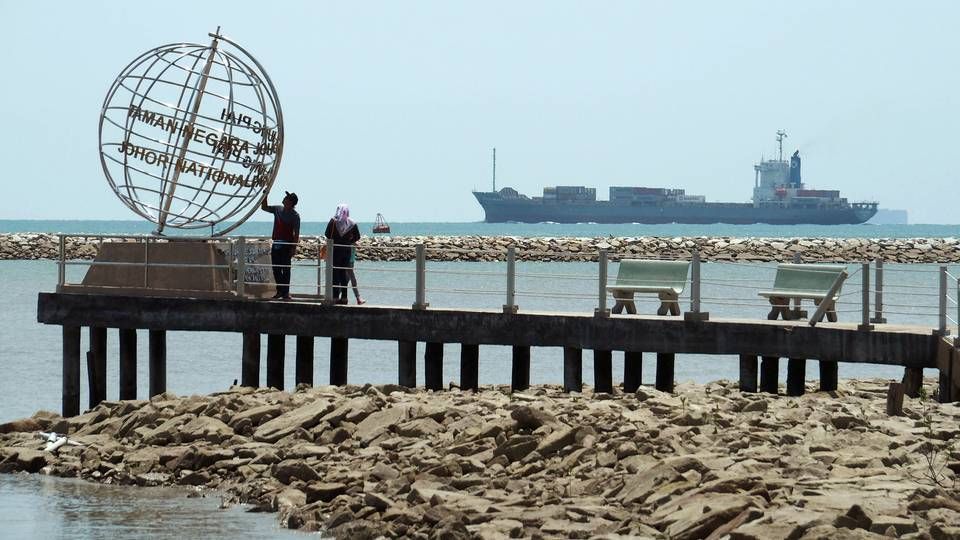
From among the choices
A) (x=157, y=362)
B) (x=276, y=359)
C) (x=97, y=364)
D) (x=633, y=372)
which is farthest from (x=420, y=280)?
(x=97, y=364)

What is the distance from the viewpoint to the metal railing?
1823 cm

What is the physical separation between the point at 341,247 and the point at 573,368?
3.41 m

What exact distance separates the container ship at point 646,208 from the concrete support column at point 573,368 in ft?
557

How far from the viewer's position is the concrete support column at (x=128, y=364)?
19797 mm

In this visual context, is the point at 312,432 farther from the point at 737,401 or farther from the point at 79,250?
the point at 79,250

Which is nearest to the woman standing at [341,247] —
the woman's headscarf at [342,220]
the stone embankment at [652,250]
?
the woman's headscarf at [342,220]

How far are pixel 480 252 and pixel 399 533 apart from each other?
6907cm

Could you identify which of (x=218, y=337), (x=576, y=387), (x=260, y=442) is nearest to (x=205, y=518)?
(x=260, y=442)

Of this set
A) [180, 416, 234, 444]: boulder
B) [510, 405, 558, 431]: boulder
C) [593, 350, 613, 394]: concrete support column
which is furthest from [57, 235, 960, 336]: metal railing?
[510, 405, 558, 431]: boulder

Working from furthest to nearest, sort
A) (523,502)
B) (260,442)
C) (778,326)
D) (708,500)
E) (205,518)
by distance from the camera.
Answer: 1. (778,326)
2. (260,442)
3. (205,518)
4. (523,502)
5. (708,500)

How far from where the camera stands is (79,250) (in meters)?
79.1

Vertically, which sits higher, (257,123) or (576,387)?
(257,123)

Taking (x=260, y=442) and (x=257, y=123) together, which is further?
(x=257, y=123)

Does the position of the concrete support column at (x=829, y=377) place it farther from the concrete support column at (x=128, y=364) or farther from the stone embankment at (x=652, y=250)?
the stone embankment at (x=652, y=250)
